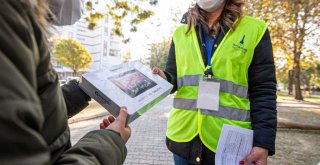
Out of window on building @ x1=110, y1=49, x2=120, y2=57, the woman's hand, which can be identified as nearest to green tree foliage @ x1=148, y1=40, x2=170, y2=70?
window on building @ x1=110, y1=49, x2=120, y2=57

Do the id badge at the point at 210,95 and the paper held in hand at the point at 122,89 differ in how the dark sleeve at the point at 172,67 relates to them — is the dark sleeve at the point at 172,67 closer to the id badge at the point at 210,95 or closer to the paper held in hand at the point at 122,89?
the id badge at the point at 210,95

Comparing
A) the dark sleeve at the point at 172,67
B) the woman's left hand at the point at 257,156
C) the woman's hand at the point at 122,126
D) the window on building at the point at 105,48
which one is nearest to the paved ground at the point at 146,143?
the dark sleeve at the point at 172,67

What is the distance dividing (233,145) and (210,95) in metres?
0.34

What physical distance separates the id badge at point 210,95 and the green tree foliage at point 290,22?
6.70 metres

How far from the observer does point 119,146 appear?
39.6 inches

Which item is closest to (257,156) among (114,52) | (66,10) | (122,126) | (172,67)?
(172,67)

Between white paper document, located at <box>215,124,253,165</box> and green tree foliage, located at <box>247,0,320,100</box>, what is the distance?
22.3 feet

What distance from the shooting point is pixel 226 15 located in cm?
206

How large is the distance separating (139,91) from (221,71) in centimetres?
68

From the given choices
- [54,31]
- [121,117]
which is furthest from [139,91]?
[54,31]

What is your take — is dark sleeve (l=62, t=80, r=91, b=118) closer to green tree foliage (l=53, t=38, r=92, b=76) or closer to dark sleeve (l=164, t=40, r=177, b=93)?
dark sleeve (l=164, t=40, r=177, b=93)

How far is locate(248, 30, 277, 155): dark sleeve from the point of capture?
1810mm

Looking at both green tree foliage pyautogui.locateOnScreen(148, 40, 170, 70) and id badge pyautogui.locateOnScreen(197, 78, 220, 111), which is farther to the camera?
green tree foliage pyautogui.locateOnScreen(148, 40, 170, 70)

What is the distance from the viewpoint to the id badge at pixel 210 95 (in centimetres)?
188
